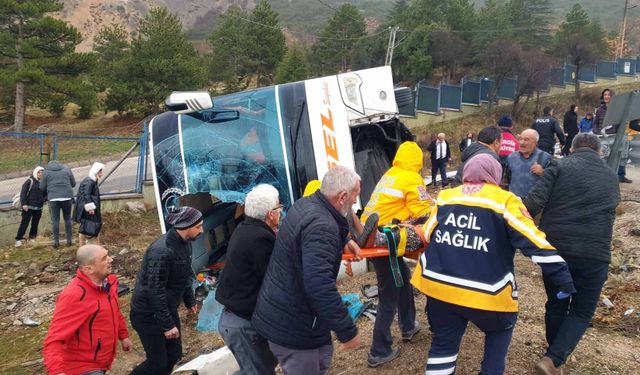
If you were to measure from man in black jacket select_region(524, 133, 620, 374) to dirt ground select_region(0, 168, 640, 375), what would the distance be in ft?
0.39

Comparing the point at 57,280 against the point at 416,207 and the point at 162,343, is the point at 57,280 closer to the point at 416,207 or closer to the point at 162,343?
the point at 162,343

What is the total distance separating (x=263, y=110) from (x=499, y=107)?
21756 mm

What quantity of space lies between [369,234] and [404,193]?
0.61 meters

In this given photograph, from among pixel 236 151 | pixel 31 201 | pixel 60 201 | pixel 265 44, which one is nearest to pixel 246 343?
pixel 236 151

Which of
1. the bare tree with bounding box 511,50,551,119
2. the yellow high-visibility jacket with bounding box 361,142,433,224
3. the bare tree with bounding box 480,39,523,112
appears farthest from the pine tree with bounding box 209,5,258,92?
the yellow high-visibility jacket with bounding box 361,142,433,224

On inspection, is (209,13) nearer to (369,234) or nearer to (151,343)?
(151,343)

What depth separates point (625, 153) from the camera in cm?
969

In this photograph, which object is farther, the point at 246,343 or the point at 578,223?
the point at 578,223

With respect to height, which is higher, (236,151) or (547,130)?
(236,151)

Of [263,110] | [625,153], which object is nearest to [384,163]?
[263,110]

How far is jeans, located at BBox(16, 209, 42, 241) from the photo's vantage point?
29.8ft

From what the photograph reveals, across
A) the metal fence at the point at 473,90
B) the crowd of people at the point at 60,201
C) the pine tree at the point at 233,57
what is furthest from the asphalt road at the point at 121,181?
the pine tree at the point at 233,57

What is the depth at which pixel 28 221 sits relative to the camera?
361 inches

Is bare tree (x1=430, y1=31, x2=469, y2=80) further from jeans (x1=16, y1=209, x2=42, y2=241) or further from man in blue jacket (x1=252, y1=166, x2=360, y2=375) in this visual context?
man in blue jacket (x1=252, y1=166, x2=360, y2=375)
